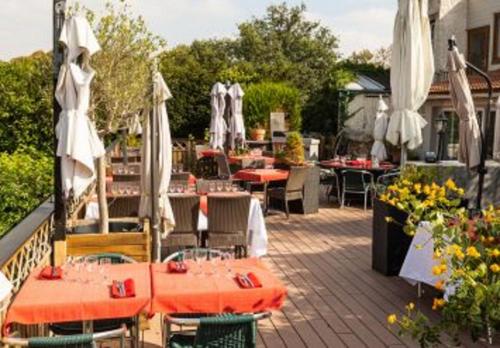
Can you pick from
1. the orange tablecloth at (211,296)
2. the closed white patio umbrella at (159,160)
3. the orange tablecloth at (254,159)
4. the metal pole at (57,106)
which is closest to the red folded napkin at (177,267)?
the orange tablecloth at (211,296)

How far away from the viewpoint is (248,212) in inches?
304

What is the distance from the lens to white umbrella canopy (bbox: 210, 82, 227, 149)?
1644 centimetres

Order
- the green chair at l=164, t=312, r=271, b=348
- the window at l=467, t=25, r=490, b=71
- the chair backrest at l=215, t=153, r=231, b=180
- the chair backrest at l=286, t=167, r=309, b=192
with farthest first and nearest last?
the window at l=467, t=25, r=490, b=71 < the chair backrest at l=215, t=153, r=231, b=180 < the chair backrest at l=286, t=167, r=309, b=192 < the green chair at l=164, t=312, r=271, b=348

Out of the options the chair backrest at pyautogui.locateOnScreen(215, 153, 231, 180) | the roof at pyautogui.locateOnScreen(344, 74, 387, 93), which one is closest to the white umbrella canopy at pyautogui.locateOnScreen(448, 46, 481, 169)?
the chair backrest at pyautogui.locateOnScreen(215, 153, 231, 180)

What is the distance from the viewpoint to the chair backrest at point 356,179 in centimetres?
1281

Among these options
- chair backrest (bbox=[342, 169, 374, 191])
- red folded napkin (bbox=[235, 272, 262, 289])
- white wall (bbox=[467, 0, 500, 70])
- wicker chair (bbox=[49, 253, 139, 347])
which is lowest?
wicker chair (bbox=[49, 253, 139, 347])

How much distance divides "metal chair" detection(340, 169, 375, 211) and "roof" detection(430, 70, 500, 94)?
6769 mm

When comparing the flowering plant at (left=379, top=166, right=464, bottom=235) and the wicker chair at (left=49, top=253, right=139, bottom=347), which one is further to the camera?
the wicker chair at (left=49, top=253, right=139, bottom=347)

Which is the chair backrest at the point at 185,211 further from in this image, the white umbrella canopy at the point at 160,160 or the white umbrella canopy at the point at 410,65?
the white umbrella canopy at the point at 410,65

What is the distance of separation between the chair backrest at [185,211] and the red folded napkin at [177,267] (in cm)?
251

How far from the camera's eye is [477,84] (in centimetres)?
1900

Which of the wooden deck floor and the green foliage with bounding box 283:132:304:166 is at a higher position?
the green foliage with bounding box 283:132:304:166

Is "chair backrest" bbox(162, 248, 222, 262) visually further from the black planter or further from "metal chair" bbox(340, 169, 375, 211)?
"metal chair" bbox(340, 169, 375, 211)

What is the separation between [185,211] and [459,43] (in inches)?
707
